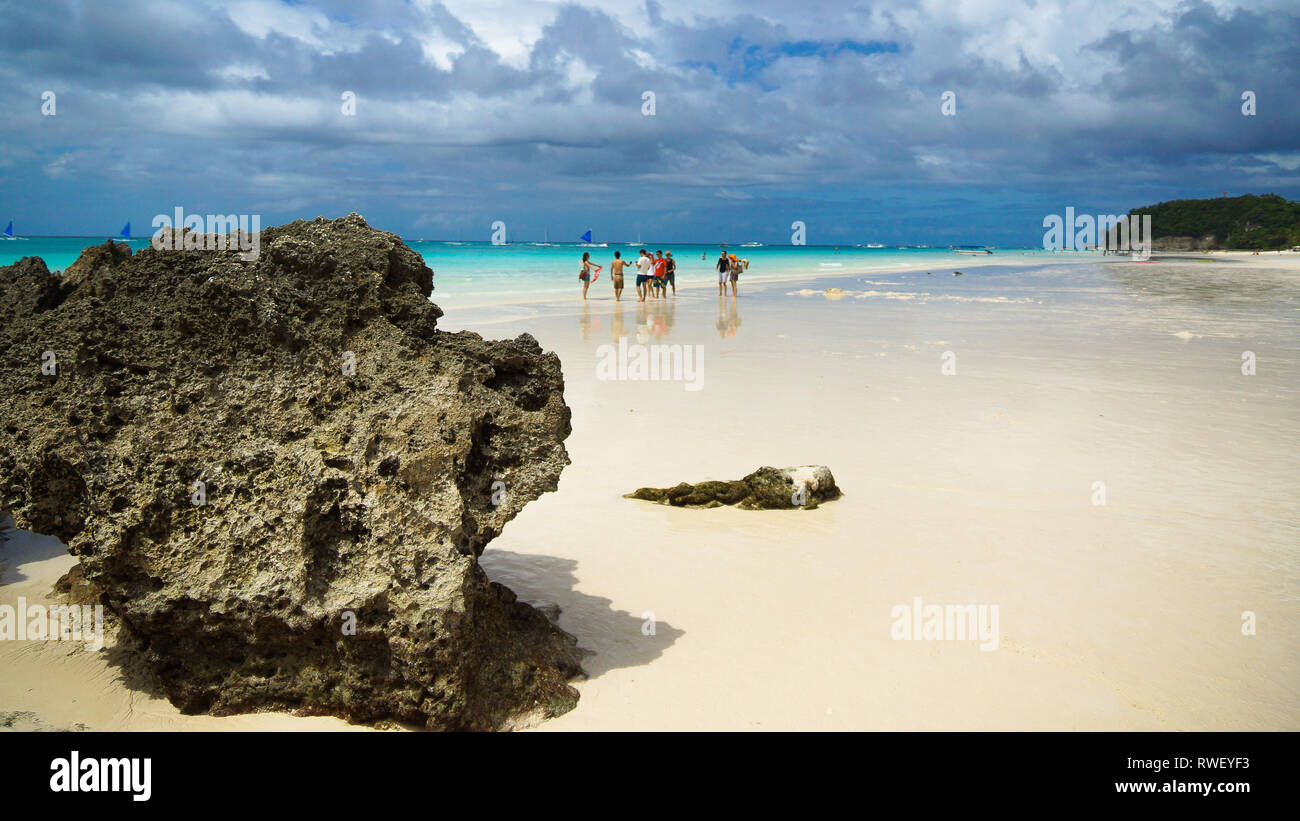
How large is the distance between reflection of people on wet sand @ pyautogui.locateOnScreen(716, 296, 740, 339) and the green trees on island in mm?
94800

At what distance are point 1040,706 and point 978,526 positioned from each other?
→ 234 cm

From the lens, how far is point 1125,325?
19156 mm

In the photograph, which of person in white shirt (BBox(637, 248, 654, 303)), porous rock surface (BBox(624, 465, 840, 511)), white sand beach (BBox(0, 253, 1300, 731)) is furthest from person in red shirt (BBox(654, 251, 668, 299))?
porous rock surface (BBox(624, 465, 840, 511))

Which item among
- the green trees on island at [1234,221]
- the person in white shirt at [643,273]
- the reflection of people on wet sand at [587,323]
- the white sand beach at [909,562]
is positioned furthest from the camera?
the green trees on island at [1234,221]

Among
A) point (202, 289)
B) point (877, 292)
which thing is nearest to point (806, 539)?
point (202, 289)

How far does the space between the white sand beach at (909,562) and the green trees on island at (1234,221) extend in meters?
108

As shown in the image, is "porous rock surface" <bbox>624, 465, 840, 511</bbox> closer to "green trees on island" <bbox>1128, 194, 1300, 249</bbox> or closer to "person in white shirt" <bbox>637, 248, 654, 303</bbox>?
"person in white shirt" <bbox>637, 248, 654, 303</bbox>

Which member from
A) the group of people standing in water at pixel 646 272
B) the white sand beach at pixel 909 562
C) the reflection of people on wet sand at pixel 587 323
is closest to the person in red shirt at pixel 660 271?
the group of people standing in water at pixel 646 272

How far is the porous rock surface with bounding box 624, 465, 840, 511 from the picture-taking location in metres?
6.32

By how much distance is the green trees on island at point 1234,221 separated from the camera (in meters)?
106

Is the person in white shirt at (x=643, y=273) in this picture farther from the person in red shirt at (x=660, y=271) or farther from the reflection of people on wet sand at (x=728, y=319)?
the reflection of people on wet sand at (x=728, y=319)

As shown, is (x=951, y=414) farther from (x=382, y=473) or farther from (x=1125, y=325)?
(x=1125, y=325)

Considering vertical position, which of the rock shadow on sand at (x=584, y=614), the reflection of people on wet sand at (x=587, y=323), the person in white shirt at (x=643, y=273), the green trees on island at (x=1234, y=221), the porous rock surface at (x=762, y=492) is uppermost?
the green trees on island at (x=1234, y=221)
